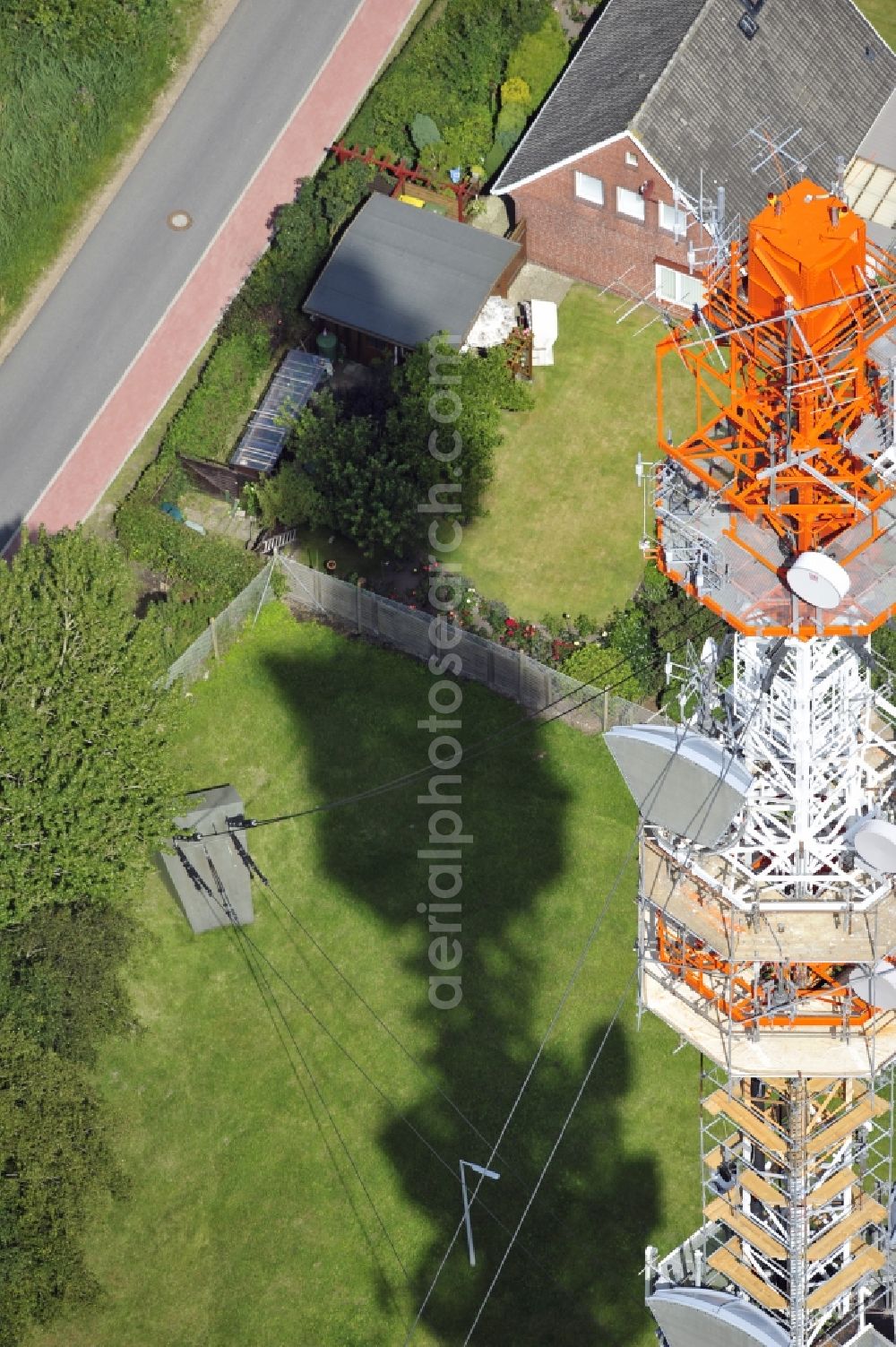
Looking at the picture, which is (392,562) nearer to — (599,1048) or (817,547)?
(599,1048)

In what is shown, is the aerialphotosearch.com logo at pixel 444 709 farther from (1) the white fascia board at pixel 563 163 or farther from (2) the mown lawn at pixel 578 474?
(1) the white fascia board at pixel 563 163

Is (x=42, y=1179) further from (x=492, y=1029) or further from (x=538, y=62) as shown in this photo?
(x=538, y=62)

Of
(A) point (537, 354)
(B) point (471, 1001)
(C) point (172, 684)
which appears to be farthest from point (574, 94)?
(B) point (471, 1001)

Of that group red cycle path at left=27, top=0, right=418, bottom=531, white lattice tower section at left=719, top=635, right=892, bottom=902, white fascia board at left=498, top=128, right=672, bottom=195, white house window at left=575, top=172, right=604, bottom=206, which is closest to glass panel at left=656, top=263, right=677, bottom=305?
white house window at left=575, top=172, right=604, bottom=206

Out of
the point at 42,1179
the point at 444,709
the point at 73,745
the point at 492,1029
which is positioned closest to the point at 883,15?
the point at 444,709

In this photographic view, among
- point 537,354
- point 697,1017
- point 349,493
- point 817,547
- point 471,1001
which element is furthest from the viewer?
point 537,354
